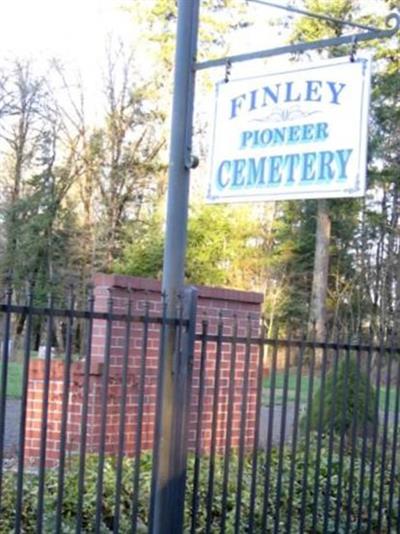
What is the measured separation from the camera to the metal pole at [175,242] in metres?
4.59

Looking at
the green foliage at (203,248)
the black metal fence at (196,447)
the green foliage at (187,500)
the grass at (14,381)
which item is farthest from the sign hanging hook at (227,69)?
the green foliage at (203,248)

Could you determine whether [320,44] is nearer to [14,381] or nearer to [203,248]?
[14,381]

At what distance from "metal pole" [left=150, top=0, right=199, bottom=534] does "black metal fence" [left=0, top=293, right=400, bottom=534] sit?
0.09 m

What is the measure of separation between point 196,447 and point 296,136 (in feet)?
5.97

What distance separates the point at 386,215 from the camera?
1282 inches

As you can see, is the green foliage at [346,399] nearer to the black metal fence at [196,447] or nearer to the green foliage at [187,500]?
the black metal fence at [196,447]

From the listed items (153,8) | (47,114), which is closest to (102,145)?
(47,114)

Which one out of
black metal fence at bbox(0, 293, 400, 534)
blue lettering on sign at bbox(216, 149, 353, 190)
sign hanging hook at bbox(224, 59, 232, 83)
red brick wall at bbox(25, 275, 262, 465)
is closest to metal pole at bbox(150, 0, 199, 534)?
black metal fence at bbox(0, 293, 400, 534)

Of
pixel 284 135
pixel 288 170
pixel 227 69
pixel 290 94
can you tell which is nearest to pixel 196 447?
pixel 288 170

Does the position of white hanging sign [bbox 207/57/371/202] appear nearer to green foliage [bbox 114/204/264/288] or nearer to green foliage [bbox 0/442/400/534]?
green foliage [bbox 0/442/400/534]

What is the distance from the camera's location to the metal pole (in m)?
4.59

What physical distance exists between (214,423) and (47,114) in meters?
30.5

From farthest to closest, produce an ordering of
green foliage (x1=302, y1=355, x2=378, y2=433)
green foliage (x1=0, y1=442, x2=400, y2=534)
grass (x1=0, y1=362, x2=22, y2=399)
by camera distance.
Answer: grass (x1=0, y1=362, x2=22, y2=399) → green foliage (x1=302, y1=355, x2=378, y2=433) → green foliage (x1=0, y1=442, x2=400, y2=534)

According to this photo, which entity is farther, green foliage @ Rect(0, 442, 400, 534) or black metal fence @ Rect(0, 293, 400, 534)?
green foliage @ Rect(0, 442, 400, 534)
